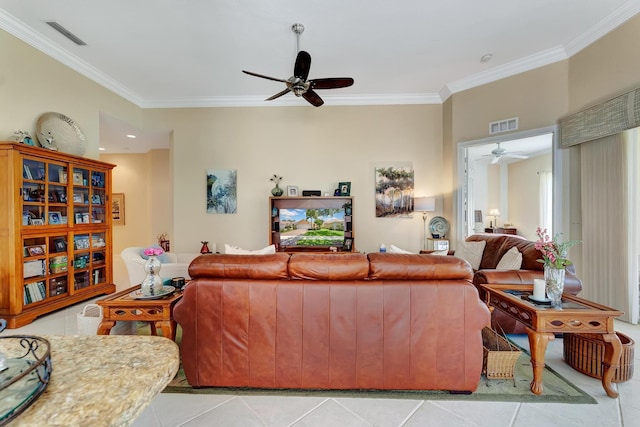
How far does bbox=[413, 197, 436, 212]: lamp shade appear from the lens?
15.3ft

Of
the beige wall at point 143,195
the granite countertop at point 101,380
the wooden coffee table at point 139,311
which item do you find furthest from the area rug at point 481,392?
the beige wall at point 143,195

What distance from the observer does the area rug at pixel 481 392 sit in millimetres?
1843

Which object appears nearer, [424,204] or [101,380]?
[101,380]

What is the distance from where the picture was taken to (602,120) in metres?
3.07

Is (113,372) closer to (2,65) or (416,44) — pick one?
(416,44)

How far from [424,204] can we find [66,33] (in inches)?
215

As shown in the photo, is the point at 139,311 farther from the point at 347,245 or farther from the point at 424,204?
the point at 424,204

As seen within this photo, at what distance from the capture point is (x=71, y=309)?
353 centimetres

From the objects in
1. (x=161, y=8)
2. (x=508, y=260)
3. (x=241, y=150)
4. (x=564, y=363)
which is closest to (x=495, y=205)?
(x=508, y=260)

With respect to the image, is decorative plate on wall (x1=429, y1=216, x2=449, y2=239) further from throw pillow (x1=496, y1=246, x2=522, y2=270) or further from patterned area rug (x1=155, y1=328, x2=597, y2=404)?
patterned area rug (x1=155, y1=328, x2=597, y2=404)

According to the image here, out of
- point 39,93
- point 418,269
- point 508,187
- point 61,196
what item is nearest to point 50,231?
point 61,196

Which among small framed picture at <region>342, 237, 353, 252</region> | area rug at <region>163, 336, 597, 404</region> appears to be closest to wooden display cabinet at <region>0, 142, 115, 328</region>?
area rug at <region>163, 336, 597, 404</region>

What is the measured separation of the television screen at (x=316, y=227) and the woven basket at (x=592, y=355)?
330cm

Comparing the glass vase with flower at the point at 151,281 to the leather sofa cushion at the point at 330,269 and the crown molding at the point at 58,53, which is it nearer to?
the leather sofa cushion at the point at 330,269
